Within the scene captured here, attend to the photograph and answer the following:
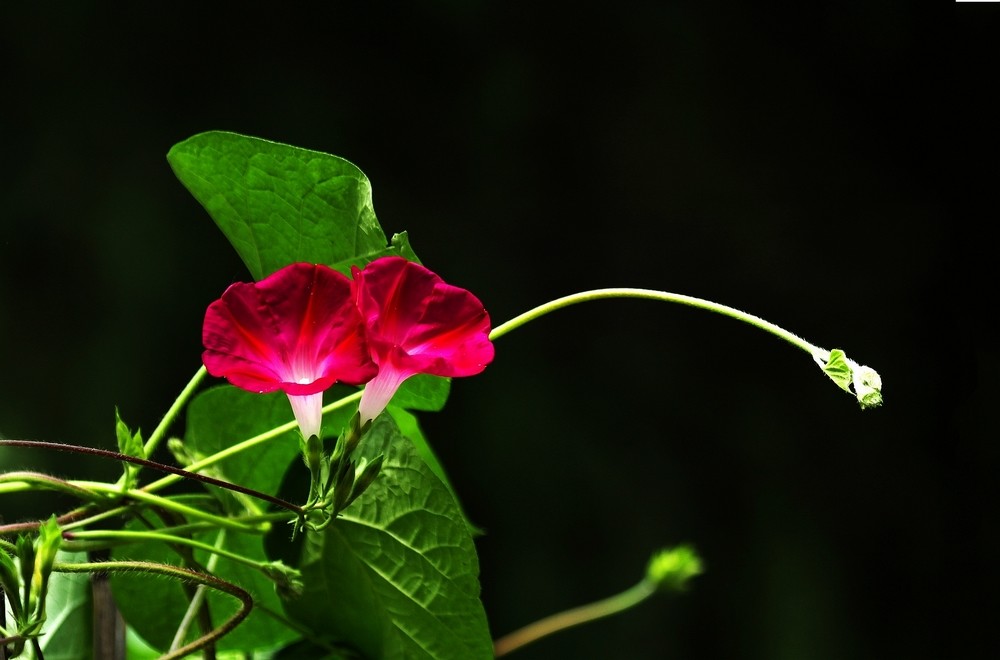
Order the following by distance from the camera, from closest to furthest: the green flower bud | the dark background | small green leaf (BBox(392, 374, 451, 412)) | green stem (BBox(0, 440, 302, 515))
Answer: green stem (BBox(0, 440, 302, 515)) → small green leaf (BBox(392, 374, 451, 412)) → the green flower bud → the dark background

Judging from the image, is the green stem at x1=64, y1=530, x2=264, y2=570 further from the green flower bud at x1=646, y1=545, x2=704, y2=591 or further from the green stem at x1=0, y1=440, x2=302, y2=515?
the green flower bud at x1=646, y1=545, x2=704, y2=591

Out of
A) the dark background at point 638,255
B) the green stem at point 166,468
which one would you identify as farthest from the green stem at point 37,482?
the dark background at point 638,255

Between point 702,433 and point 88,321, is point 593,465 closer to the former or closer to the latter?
point 702,433

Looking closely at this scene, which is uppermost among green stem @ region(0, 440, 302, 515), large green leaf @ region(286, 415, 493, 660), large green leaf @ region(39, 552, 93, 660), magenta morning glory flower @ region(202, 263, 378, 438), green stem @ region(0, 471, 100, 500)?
magenta morning glory flower @ region(202, 263, 378, 438)

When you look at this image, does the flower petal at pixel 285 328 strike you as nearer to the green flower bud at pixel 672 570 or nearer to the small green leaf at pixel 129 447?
the small green leaf at pixel 129 447

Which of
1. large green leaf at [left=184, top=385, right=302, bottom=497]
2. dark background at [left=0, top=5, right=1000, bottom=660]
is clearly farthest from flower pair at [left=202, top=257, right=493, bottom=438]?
dark background at [left=0, top=5, right=1000, bottom=660]

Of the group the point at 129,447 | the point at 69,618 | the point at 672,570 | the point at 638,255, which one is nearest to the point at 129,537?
A: the point at 129,447

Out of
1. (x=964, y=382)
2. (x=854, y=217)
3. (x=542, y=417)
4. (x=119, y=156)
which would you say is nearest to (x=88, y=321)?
(x=119, y=156)
